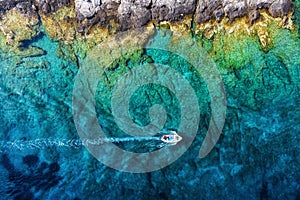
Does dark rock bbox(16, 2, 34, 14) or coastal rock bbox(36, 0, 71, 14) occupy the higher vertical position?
coastal rock bbox(36, 0, 71, 14)

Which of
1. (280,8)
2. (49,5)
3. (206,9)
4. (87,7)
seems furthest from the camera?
(49,5)

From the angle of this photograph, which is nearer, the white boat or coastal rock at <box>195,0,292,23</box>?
the white boat

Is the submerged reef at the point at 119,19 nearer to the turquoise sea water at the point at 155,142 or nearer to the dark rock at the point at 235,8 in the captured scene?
the dark rock at the point at 235,8

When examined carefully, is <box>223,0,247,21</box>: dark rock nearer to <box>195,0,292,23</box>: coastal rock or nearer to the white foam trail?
<box>195,0,292,23</box>: coastal rock

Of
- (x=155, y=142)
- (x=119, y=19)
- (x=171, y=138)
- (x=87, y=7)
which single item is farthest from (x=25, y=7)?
(x=171, y=138)

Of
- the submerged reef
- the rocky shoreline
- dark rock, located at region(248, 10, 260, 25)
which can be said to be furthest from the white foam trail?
dark rock, located at region(248, 10, 260, 25)

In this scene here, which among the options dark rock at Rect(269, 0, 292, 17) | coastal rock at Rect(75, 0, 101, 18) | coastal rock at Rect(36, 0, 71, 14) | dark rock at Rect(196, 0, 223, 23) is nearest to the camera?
dark rock at Rect(269, 0, 292, 17)

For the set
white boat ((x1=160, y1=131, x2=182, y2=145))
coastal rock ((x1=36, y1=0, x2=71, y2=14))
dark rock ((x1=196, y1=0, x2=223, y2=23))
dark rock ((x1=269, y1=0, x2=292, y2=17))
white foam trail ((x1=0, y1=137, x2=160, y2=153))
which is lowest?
white foam trail ((x1=0, y1=137, x2=160, y2=153))

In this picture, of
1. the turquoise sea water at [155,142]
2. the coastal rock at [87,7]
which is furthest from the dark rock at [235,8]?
the coastal rock at [87,7]

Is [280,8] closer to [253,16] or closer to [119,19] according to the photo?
[253,16]

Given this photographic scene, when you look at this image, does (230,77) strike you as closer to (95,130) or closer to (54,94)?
(95,130)
